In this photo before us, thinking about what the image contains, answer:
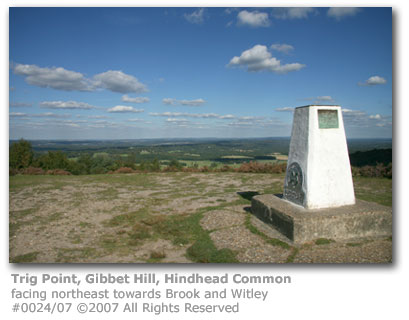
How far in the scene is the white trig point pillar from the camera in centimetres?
639

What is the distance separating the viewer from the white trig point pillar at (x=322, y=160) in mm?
6387

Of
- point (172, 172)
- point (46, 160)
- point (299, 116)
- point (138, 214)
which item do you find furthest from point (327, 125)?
point (46, 160)

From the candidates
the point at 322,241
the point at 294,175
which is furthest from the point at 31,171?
the point at 322,241

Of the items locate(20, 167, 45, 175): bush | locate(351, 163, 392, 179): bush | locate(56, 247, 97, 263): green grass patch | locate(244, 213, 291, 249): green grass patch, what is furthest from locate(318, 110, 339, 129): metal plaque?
locate(20, 167, 45, 175): bush

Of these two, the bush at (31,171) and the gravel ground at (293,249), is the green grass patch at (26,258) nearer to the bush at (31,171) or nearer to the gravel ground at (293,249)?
the gravel ground at (293,249)

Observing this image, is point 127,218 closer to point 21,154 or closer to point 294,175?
point 294,175

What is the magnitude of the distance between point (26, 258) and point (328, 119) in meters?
8.09

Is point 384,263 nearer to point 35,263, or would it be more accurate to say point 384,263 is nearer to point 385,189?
point 35,263

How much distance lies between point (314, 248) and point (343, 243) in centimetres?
82

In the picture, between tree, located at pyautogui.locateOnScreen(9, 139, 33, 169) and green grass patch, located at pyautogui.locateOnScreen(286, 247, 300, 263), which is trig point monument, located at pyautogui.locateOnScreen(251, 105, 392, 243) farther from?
tree, located at pyautogui.locateOnScreen(9, 139, 33, 169)

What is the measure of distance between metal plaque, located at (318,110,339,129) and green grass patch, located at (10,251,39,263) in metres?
7.66

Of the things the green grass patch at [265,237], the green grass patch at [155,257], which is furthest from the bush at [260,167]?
the green grass patch at [155,257]

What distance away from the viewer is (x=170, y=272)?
4.96 m

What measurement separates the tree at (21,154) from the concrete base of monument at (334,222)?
21.9m
